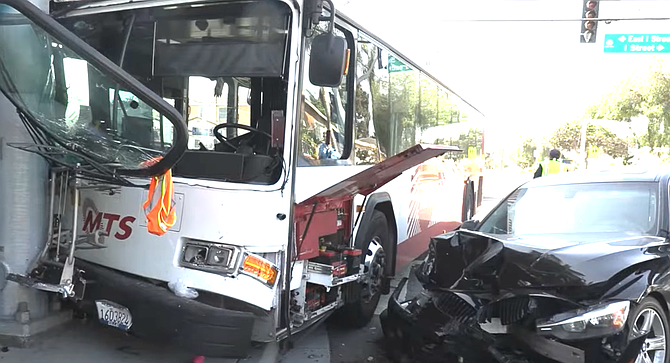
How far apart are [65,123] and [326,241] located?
2231 mm

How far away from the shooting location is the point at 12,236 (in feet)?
14.0

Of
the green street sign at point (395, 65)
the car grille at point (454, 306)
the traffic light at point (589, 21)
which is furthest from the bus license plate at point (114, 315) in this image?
the traffic light at point (589, 21)

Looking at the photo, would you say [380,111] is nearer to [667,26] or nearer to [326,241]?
[326,241]

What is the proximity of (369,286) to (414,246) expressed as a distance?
Result: 2.17 metres

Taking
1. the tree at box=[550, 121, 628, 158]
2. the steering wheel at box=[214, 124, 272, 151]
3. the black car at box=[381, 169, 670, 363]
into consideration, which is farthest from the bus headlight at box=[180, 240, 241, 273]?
the tree at box=[550, 121, 628, 158]

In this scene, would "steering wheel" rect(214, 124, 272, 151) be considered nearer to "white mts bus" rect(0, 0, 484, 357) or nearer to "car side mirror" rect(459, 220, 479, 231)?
"white mts bus" rect(0, 0, 484, 357)

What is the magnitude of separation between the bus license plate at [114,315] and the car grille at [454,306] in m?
2.24

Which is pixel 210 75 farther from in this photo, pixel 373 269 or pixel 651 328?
pixel 651 328

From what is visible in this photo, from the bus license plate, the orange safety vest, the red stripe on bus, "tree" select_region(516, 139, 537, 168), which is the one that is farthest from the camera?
"tree" select_region(516, 139, 537, 168)

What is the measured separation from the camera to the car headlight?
3.39 metres

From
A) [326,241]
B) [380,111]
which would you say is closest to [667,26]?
[380,111]

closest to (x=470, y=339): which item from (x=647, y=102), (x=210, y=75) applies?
(x=210, y=75)

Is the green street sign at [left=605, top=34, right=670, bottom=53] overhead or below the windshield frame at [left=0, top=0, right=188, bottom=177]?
overhead

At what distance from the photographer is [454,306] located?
13.4 ft
